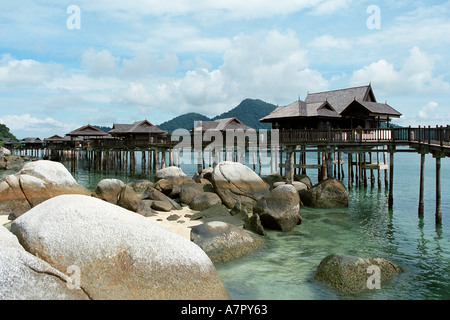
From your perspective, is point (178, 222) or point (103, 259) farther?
point (178, 222)

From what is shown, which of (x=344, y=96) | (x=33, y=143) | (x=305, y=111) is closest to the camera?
(x=305, y=111)

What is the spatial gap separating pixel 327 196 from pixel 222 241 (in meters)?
11.7

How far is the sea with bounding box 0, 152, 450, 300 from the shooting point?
909 centimetres

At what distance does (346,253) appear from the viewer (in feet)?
41.3

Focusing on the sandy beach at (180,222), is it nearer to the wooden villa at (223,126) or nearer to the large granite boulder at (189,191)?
the large granite boulder at (189,191)

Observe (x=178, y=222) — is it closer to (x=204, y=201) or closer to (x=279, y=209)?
(x=204, y=201)

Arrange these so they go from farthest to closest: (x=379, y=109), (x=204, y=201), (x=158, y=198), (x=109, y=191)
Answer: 1. (x=379, y=109)
2. (x=158, y=198)
3. (x=204, y=201)
4. (x=109, y=191)

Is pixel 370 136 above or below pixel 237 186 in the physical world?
above

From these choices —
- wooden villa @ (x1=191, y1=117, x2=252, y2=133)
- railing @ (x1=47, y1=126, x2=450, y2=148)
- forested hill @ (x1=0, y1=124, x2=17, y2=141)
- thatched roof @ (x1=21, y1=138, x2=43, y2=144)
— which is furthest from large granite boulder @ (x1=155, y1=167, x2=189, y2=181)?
forested hill @ (x1=0, y1=124, x2=17, y2=141)

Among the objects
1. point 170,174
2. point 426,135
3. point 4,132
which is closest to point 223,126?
point 170,174

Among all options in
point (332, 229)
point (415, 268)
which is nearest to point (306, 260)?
point (415, 268)

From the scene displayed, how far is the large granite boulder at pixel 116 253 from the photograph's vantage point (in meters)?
6.12

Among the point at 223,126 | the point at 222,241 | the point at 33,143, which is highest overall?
the point at 33,143

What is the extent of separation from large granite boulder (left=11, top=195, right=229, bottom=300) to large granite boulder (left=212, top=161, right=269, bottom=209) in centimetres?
1323
